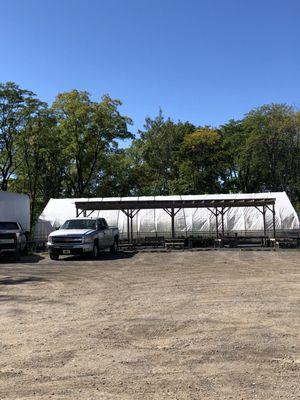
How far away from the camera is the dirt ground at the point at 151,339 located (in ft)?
17.0

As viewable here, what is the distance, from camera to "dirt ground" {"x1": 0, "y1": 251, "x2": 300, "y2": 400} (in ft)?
17.0

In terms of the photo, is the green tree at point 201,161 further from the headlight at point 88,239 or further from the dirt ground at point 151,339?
the dirt ground at point 151,339

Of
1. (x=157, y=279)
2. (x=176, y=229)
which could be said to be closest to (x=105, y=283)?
(x=157, y=279)

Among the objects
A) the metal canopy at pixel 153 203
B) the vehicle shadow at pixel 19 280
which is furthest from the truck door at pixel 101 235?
the vehicle shadow at pixel 19 280

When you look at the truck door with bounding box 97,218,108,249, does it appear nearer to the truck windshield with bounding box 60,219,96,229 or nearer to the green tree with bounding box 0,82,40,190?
the truck windshield with bounding box 60,219,96,229

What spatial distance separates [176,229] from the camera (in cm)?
3838

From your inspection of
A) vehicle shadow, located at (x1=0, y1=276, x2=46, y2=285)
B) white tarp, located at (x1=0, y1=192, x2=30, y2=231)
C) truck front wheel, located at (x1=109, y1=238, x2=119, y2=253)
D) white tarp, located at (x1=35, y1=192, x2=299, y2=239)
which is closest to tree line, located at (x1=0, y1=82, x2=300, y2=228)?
white tarp, located at (x1=35, y1=192, x2=299, y2=239)

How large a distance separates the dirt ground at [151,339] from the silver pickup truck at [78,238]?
8857 mm

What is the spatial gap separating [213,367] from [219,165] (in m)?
50.9

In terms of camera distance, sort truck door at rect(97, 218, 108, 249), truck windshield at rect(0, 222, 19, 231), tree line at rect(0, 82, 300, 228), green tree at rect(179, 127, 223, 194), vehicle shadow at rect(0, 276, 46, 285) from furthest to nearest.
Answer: green tree at rect(179, 127, 223, 194), tree line at rect(0, 82, 300, 228), truck door at rect(97, 218, 108, 249), truck windshield at rect(0, 222, 19, 231), vehicle shadow at rect(0, 276, 46, 285)

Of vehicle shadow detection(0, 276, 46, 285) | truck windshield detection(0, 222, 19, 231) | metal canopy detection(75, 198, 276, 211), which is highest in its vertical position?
metal canopy detection(75, 198, 276, 211)

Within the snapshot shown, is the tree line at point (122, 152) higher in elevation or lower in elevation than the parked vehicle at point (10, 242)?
higher

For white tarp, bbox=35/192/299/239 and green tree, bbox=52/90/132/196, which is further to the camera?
green tree, bbox=52/90/132/196

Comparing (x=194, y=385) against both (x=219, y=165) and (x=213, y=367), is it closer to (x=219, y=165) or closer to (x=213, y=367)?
(x=213, y=367)
